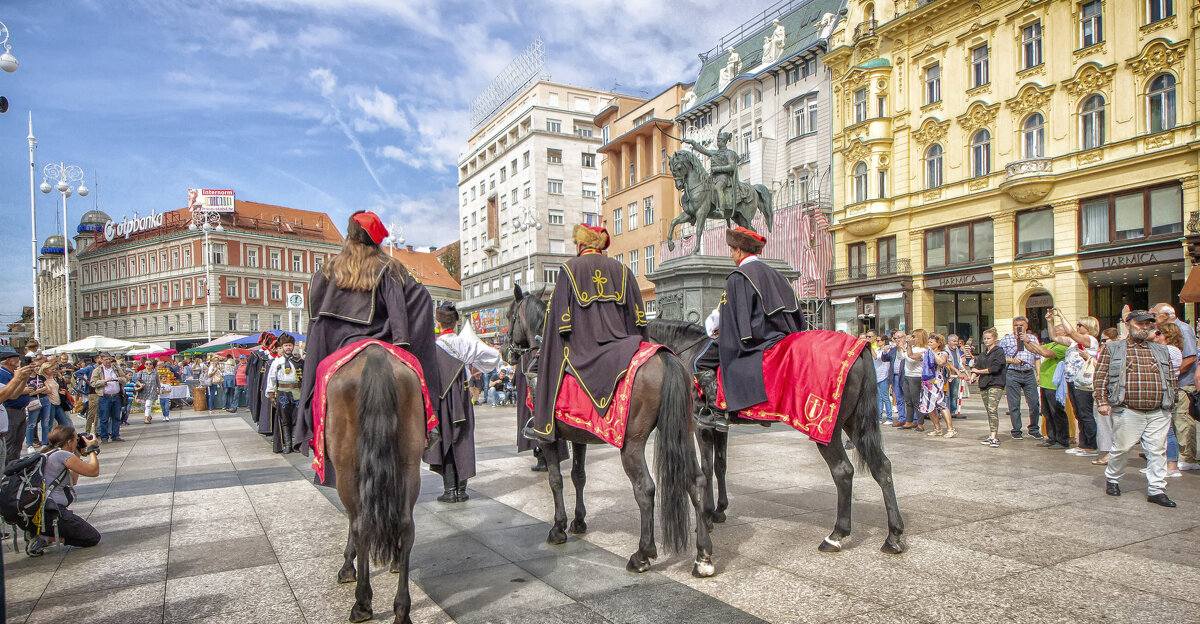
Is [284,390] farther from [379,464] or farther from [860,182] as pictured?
[860,182]

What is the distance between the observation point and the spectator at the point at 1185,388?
7.91m

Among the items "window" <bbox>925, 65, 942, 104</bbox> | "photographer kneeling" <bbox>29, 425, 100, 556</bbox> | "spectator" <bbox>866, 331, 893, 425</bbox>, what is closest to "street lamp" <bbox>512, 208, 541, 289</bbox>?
"window" <bbox>925, 65, 942, 104</bbox>

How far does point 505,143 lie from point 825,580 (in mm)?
70399

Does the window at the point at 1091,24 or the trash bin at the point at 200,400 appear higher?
the window at the point at 1091,24

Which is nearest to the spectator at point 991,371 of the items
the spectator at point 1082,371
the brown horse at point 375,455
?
the spectator at point 1082,371

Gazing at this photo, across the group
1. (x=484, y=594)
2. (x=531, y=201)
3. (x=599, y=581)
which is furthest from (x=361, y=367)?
(x=531, y=201)

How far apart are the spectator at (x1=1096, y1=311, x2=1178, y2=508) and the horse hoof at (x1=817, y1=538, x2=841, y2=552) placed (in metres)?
3.54

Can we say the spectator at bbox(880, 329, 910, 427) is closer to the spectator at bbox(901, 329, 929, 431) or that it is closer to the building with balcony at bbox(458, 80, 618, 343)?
the spectator at bbox(901, 329, 929, 431)

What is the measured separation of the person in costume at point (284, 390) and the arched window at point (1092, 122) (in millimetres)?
28035

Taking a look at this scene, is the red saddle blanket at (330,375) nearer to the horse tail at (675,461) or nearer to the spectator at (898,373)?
the horse tail at (675,461)

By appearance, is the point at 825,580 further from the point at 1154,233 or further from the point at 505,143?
the point at 505,143

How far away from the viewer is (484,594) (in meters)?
4.26

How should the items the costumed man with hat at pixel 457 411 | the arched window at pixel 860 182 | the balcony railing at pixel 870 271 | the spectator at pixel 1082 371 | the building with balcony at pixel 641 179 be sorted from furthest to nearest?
the building with balcony at pixel 641 179 → the arched window at pixel 860 182 → the balcony railing at pixel 870 271 → the spectator at pixel 1082 371 → the costumed man with hat at pixel 457 411

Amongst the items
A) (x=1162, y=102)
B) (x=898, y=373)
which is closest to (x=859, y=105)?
(x=1162, y=102)
